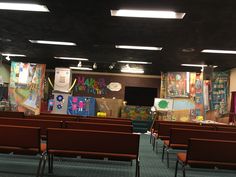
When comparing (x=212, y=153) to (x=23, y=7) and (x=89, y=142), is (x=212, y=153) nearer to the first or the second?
(x=89, y=142)

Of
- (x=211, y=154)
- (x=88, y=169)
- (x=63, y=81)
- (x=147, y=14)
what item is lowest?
(x=88, y=169)

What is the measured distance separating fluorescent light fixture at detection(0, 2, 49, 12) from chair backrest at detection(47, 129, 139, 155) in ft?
8.67

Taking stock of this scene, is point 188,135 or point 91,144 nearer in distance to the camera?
point 91,144

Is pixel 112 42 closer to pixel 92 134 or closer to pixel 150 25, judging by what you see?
pixel 150 25

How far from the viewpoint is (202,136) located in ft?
15.5

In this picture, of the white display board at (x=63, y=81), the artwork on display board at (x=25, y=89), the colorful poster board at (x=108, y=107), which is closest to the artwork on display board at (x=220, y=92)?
the colorful poster board at (x=108, y=107)

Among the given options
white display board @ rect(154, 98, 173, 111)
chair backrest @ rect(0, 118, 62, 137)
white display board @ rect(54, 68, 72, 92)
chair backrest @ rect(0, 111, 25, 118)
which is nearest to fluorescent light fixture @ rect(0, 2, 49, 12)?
chair backrest @ rect(0, 118, 62, 137)

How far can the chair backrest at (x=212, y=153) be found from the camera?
11.2ft

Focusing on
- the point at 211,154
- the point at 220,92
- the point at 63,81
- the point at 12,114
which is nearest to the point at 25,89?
the point at 63,81

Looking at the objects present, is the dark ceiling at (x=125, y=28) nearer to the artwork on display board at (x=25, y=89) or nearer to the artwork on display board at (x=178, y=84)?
the artwork on display board at (x=25, y=89)

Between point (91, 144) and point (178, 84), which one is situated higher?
point (178, 84)

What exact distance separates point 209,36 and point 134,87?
10.7m

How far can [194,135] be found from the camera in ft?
15.8

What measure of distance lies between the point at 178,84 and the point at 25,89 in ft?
21.9
